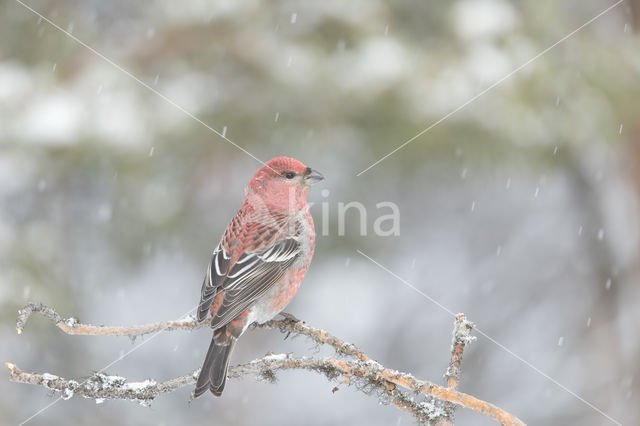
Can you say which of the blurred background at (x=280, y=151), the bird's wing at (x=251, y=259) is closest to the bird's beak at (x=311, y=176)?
the bird's wing at (x=251, y=259)

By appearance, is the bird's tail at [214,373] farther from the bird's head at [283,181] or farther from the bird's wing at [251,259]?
the bird's head at [283,181]

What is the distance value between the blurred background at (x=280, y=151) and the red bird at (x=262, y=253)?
2.78 m

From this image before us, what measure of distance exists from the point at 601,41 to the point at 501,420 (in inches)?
236

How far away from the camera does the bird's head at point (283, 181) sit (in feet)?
10.00

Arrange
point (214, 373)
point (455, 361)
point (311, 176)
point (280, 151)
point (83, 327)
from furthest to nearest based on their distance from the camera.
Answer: point (280, 151)
point (311, 176)
point (214, 373)
point (83, 327)
point (455, 361)

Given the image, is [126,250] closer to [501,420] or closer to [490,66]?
[490,66]

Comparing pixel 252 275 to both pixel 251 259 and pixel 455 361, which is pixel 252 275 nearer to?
pixel 251 259

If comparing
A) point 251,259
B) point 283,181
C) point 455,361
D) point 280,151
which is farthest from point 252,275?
point 280,151

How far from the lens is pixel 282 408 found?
29.6ft

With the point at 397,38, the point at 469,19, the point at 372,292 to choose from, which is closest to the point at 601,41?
the point at 469,19

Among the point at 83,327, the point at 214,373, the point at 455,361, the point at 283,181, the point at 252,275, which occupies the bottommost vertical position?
the point at 252,275

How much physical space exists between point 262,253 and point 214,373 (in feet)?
3.29

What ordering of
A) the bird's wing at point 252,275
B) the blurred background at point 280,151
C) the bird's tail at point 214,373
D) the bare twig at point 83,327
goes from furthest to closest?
the blurred background at point 280,151
the bird's wing at point 252,275
the bird's tail at point 214,373
the bare twig at point 83,327

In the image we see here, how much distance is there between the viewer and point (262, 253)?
3336 millimetres
